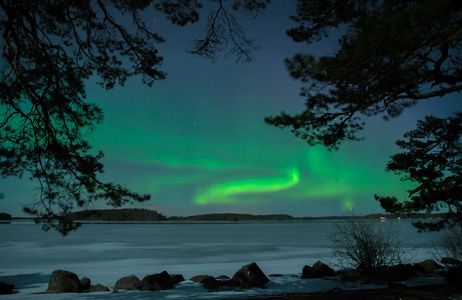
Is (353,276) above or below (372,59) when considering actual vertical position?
below

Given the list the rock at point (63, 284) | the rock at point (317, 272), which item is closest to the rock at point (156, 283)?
the rock at point (63, 284)

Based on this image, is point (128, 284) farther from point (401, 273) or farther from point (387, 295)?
point (401, 273)

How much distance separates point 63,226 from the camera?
5.76 meters

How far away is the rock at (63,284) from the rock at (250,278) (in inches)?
168

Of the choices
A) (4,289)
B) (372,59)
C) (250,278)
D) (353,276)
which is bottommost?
(353,276)

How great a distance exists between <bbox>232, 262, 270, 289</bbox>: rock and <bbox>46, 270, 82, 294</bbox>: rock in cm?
427

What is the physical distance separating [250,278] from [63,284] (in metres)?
4.90

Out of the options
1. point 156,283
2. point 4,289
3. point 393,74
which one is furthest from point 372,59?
point 4,289

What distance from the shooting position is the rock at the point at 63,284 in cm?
787

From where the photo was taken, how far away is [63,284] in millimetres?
7992

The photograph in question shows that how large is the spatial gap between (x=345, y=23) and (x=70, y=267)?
54.0ft

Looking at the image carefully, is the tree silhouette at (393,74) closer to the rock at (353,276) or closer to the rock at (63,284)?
the rock at (353,276)

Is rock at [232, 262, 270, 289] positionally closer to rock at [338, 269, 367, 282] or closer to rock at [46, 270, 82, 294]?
rock at [338, 269, 367, 282]

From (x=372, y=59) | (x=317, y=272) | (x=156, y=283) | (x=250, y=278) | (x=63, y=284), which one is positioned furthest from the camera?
(x=317, y=272)
